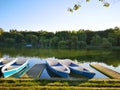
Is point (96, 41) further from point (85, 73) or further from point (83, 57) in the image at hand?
point (85, 73)

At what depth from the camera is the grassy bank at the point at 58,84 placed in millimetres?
11602

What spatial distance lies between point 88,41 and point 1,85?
69.3m

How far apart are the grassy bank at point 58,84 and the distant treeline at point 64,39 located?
55393mm

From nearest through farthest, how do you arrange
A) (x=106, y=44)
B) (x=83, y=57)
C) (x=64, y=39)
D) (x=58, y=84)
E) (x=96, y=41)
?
(x=58, y=84), (x=83, y=57), (x=106, y=44), (x=96, y=41), (x=64, y=39)

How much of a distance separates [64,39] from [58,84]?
7129cm

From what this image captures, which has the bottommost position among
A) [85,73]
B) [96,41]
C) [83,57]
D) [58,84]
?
[83,57]

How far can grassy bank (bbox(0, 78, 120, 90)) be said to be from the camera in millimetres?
11602

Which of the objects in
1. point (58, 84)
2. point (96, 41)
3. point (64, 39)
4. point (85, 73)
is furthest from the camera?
point (64, 39)

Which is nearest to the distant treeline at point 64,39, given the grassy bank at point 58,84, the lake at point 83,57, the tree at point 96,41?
the tree at point 96,41

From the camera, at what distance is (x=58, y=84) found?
12.3 metres

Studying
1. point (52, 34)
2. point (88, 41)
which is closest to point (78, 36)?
point (88, 41)

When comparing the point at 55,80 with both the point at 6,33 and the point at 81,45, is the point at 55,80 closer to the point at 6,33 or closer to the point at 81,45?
the point at 81,45

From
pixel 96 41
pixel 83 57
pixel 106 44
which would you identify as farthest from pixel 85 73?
pixel 96 41

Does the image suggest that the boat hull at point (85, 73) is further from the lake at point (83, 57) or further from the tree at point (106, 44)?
the tree at point (106, 44)
